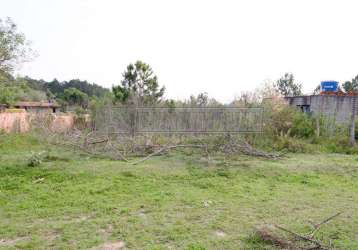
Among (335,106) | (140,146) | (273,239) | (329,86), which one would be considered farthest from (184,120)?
(329,86)

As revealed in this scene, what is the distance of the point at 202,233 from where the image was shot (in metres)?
2.77

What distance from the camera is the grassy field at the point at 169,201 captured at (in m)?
2.66

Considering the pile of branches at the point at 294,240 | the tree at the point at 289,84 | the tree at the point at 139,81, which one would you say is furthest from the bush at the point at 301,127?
the tree at the point at 289,84

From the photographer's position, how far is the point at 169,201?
375 centimetres

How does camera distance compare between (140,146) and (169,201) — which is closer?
(169,201)

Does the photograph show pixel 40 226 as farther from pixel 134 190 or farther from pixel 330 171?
pixel 330 171

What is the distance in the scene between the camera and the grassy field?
105 inches

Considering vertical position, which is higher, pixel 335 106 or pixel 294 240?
pixel 335 106

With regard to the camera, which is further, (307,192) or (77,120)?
(77,120)

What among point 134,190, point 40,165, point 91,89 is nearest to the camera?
point 134,190

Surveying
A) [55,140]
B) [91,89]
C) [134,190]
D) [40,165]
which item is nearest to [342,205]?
[134,190]

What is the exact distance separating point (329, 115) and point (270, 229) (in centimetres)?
743

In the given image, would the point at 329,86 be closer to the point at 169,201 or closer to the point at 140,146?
the point at 140,146

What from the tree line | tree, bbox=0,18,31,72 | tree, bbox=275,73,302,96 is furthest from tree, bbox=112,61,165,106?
tree, bbox=275,73,302,96
